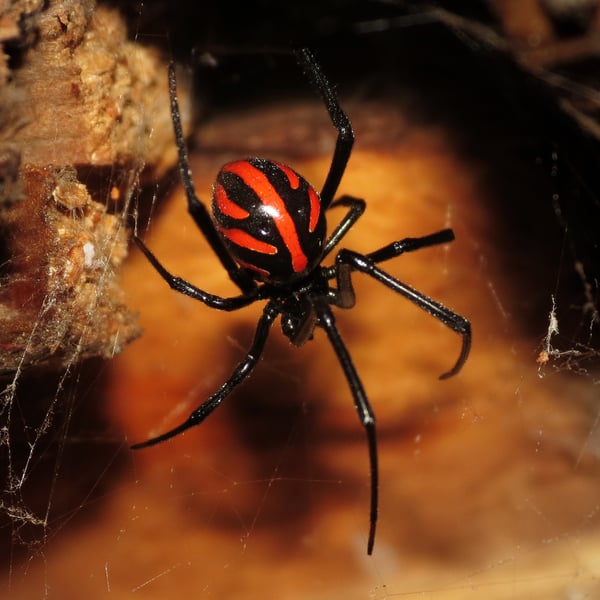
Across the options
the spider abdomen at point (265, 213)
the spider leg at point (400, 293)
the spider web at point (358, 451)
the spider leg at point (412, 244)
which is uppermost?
the spider abdomen at point (265, 213)

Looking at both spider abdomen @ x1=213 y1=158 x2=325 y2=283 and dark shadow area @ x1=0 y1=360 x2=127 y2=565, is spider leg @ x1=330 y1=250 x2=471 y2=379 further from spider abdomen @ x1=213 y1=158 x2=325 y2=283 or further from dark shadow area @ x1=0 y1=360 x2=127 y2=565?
dark shadow area @ x1=0 y1=360 x2=127 y2=565

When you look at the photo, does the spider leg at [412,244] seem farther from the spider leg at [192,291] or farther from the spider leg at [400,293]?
the spider leg at [192,291]

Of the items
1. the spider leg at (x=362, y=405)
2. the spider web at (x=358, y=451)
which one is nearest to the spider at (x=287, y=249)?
the spider leg at (x=362, y=405)

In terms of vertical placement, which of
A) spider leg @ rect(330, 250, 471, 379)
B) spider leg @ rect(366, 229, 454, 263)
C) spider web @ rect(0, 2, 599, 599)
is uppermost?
spider leg @ rect(366, 229, 454, 263)

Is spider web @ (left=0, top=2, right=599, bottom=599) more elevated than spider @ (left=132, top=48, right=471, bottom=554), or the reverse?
spider @ (left=132, top=48, right=471, bottom=554)

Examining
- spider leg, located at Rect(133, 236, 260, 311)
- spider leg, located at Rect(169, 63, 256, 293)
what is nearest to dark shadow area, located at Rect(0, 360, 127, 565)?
spider leg, located at Rect(133, 236, 260, 311)

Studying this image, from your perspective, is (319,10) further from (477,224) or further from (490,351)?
(490,351)

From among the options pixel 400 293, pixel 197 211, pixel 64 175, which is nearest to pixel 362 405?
pixel 400 293
